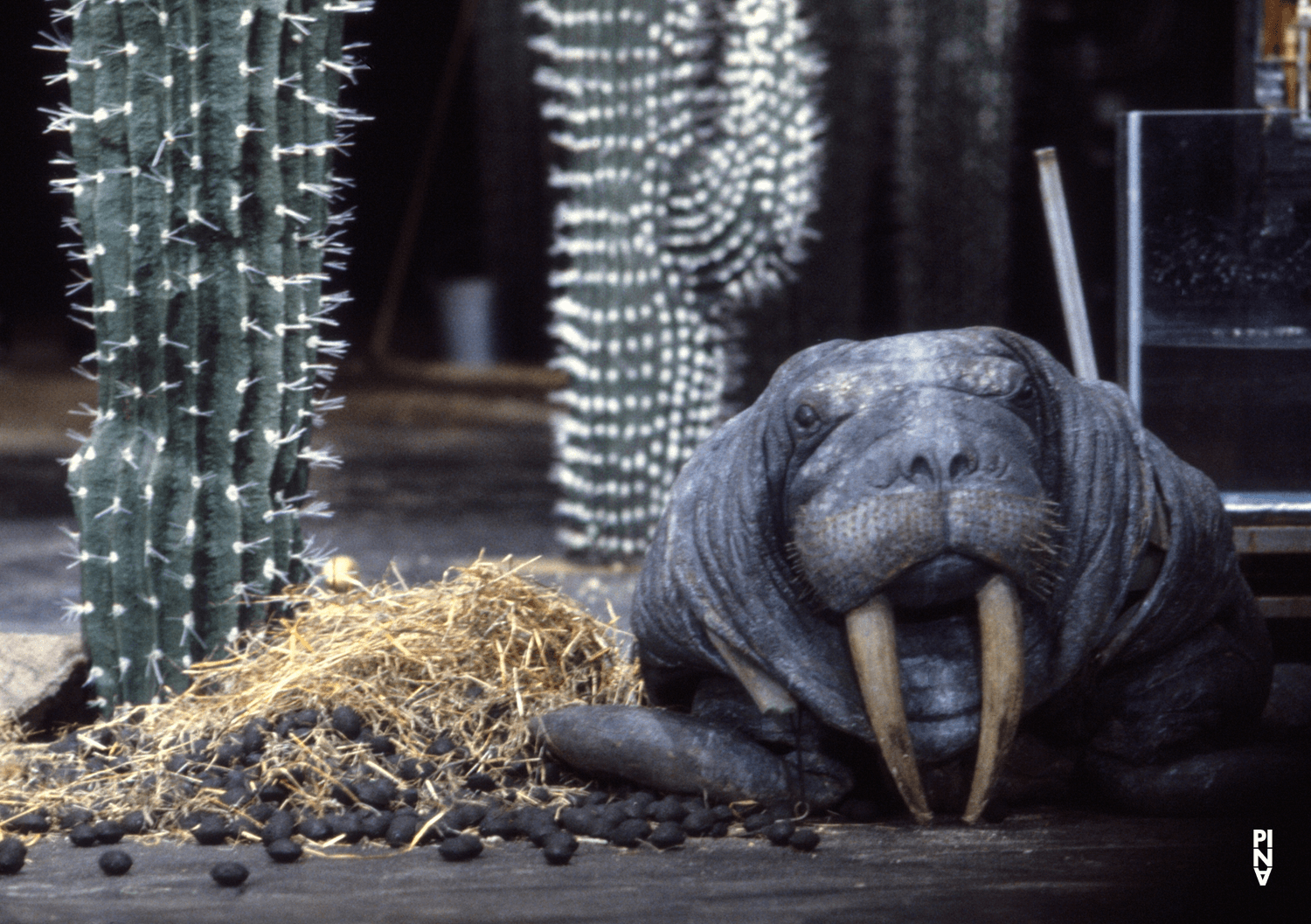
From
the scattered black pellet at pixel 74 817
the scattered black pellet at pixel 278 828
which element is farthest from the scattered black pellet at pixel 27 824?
the scattered black pellet at pixel 278 828

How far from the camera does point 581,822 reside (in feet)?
9.07

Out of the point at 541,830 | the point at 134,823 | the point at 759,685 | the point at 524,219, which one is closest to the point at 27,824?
the point at 134,823

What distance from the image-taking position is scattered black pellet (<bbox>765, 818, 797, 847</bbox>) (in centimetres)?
270

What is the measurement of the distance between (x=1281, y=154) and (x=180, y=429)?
2607 millimetres

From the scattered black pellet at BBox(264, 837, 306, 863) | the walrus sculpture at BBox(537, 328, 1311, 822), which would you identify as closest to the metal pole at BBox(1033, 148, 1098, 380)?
the walrus sculpture at BBox(537, 328, 1311, 822)

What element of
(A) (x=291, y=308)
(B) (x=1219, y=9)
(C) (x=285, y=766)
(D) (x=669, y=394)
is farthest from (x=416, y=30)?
(C) (x=285, y=766)

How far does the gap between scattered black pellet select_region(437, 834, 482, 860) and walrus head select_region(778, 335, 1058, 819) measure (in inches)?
27.6

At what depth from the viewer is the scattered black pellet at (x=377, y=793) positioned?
2.90 m

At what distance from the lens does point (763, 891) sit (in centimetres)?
247

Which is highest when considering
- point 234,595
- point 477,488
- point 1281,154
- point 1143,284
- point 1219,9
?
point 1219,9

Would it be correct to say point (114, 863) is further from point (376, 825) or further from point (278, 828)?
point (376, 825)

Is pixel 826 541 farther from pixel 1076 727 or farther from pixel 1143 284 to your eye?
pixel 1143 284

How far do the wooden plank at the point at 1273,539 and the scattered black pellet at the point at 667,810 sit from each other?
154cm

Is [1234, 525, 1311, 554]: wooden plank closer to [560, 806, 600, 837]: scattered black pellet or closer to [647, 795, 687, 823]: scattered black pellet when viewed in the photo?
[647, 795, 687, 823]: scattered black pellet
